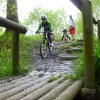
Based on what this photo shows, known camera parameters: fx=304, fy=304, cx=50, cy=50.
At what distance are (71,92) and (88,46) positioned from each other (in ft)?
2.74

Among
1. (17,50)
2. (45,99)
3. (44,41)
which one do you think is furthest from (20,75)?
(44,41)

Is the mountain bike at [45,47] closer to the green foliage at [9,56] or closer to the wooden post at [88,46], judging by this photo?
the green foliage at [9,56]

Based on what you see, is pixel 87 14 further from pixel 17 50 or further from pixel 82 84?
pixel 17 50

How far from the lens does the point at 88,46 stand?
186 inches

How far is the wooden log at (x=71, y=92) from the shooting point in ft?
12.9

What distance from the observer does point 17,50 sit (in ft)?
22.6

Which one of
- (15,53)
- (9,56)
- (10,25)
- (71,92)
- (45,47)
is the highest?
(10,25)

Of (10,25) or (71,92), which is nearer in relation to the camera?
(71,92)

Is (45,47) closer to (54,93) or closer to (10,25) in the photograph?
(10,25)

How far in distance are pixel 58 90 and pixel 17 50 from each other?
2.69 metres

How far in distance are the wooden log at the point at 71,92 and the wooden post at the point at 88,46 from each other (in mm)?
157

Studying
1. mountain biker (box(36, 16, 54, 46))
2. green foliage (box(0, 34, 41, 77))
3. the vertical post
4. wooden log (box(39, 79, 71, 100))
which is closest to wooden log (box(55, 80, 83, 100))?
wooden log (box(39, 79, 71, 100))

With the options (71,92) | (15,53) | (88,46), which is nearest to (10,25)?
(88,46)

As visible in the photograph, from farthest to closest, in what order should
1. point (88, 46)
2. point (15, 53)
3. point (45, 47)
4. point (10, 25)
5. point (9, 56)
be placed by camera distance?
1. point (45, 47)
2. point (9, 56)
3. point (15, 53)
4. point (10, 25)
5. point (88, 46)
